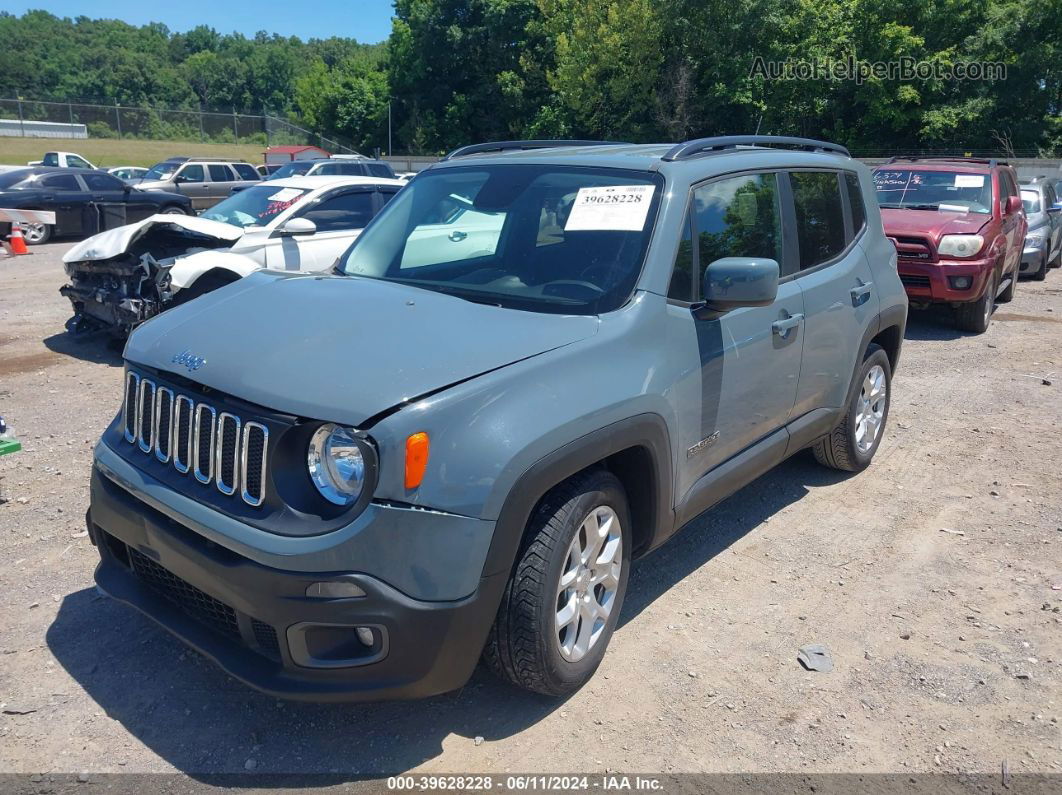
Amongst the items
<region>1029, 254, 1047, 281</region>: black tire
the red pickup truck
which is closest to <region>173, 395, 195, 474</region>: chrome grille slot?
the red pickup truck

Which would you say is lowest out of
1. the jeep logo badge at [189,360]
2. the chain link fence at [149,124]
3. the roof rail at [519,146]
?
the jeep logo badge at [189,360]

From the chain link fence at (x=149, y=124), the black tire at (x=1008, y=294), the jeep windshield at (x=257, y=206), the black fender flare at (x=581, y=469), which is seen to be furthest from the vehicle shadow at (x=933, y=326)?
the chain link fence at (x=149, y=124)

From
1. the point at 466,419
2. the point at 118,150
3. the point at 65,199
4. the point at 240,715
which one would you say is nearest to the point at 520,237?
the point at 466,419

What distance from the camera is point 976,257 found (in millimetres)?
9242

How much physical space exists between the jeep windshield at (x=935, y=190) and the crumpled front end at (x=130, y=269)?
24.9 ft

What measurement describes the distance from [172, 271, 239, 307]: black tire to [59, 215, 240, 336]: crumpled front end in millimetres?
104

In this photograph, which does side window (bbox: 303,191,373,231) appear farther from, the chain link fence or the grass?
the chain link fence

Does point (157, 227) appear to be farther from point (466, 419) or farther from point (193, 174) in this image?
point (193, 174)

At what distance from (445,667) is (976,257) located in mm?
8604

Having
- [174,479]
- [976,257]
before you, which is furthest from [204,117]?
[174,479]

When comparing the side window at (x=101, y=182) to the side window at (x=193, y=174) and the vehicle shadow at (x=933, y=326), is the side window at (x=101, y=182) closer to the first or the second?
the side window at (x=193, y=174)

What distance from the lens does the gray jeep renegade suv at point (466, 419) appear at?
255cm

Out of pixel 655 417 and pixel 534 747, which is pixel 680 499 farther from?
pixel 534 747

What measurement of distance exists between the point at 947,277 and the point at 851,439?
4.99 m
